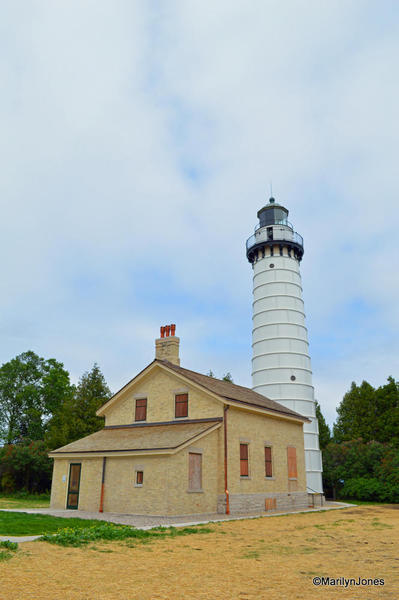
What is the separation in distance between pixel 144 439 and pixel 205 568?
12.1 meters

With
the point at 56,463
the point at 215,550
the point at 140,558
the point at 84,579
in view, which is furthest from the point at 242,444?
the point at 84,579

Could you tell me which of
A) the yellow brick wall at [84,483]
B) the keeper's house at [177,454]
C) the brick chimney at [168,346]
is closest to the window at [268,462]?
the keeper's house at [177,454]

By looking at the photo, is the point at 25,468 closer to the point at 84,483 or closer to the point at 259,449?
the point at 84,483

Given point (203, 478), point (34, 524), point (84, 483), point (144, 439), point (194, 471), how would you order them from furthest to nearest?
point (84, 483) → point (144, 439) → point (203, 478) → point (194, 471) → point (34, 524)

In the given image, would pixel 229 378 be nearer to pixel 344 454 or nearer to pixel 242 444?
pixel 344 454

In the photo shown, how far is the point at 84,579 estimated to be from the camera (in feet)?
24.2

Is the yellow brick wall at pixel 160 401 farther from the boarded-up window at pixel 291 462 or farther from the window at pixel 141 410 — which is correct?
the boarded-up window at pixel 291 462

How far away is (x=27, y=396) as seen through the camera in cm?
4559

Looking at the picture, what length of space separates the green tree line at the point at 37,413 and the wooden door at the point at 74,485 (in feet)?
36.6

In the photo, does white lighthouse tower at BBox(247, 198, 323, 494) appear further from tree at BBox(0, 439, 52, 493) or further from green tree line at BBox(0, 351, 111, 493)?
tree at BBox(0, 439, 52, 493)

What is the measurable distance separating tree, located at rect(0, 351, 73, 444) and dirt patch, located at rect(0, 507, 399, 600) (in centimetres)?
3623

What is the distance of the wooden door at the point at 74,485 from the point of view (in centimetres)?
2088

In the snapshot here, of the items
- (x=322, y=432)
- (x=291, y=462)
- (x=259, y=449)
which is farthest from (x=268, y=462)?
(x=322, y=432)

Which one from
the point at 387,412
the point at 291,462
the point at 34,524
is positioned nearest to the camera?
the point at 34,524
